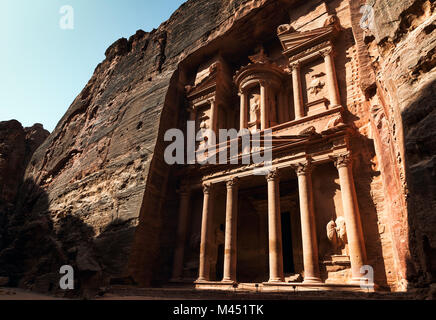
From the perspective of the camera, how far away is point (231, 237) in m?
11.2

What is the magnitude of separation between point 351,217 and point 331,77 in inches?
230

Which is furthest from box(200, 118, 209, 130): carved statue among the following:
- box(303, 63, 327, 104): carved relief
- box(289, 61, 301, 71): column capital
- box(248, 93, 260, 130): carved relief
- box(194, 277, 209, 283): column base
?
box(194, 277, 209, 283): column base

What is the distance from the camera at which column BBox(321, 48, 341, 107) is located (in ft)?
36.6

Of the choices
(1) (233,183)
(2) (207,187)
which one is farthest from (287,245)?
(2) (207,187)

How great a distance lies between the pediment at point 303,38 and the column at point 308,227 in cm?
593

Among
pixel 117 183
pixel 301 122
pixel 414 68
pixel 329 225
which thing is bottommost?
pixel 329 225

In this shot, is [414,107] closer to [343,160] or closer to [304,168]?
[343,160]

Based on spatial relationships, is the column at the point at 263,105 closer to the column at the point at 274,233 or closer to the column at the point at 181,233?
the column at the point at 274,233

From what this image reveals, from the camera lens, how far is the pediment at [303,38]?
482 inches

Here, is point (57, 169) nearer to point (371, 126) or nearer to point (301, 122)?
point (301, 122)

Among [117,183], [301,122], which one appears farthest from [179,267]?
[301,122]

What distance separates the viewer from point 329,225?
374 inches

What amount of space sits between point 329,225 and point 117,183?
32.8ft

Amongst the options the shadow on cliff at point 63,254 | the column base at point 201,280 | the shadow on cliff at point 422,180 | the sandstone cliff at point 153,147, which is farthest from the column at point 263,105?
the shadow on cliff at point 422,180
